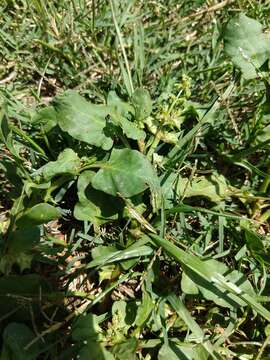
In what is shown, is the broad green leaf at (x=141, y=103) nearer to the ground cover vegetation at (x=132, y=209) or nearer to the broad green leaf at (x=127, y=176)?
the ground cover vegetation at (x=132, y=209)

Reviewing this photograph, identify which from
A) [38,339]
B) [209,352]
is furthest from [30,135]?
[209,352]

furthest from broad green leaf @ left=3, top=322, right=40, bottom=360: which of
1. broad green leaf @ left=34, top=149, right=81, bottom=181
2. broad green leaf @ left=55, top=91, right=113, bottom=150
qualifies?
broad green leaf @ left=55, top=91, right=113, bottom=150

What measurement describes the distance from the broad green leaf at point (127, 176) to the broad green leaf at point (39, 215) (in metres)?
0.18

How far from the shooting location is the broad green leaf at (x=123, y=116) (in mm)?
1525

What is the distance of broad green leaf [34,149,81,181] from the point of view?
4.85 ft

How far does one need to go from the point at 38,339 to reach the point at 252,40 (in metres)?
1.14

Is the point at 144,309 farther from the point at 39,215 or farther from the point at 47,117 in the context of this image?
the point at 47,117

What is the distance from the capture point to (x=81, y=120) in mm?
1518

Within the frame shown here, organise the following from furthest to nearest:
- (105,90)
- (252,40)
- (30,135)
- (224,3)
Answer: (224,3)
(105,90)
(30,135)
(252,40)

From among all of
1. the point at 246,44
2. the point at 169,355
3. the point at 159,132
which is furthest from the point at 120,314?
the point at 246,44

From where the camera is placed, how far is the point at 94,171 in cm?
158

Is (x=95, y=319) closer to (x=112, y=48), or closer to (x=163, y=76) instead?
(x=163, y=76)

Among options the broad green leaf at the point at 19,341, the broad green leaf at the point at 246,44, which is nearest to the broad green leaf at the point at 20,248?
the broad green leaf at the point at 19,341

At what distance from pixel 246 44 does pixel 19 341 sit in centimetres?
115
